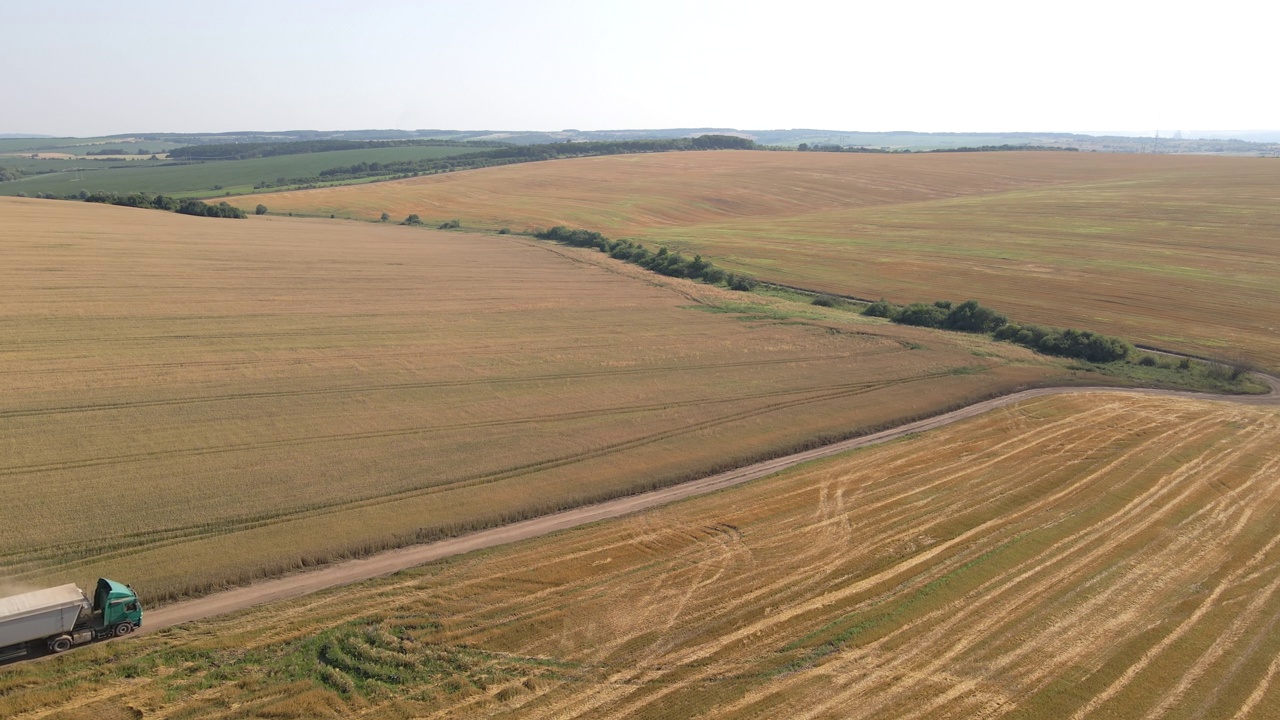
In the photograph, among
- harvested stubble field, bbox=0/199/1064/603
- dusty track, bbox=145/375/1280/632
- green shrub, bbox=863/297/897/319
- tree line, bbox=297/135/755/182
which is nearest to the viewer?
dusty track, bbox=145/375/1280/632

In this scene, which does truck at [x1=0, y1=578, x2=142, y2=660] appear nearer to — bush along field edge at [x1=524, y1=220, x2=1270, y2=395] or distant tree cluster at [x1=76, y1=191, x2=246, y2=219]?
bush along field edge at [x1=524, y1=220, x2=1270, y2=395]

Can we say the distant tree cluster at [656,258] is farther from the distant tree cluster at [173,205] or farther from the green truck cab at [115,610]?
the green truck cab at [115,610]

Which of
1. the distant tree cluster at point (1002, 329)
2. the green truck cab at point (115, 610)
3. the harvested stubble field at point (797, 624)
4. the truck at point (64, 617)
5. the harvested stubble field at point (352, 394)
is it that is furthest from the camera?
the distant tree cluster at point (1002, 329)

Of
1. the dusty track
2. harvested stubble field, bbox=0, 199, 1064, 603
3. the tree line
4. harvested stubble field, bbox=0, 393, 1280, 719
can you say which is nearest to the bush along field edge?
harvested stubble field, bbox=0, 199, 1064, 603

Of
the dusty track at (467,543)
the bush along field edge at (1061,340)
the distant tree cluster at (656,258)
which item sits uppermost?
the distant tree cluster at (656,258)

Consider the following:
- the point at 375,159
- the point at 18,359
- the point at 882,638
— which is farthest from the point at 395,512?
the point at 375,159

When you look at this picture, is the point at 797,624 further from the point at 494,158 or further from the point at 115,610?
the point at 494,158

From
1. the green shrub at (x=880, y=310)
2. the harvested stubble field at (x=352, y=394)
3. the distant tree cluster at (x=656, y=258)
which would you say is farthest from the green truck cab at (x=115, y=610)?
the distant tree cluster at (x=656, y=258)
